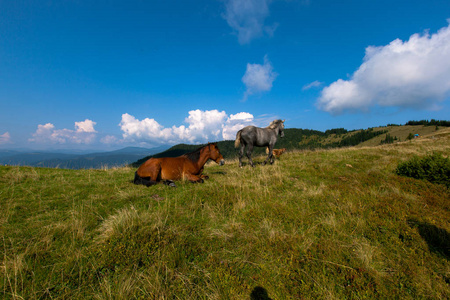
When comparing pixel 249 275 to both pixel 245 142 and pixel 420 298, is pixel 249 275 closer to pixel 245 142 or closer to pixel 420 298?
pixel 420 298

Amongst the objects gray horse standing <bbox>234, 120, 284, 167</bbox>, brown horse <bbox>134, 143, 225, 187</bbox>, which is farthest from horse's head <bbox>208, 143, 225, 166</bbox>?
gray horse standing <bbox>234, 120, 284, 167</bbox>

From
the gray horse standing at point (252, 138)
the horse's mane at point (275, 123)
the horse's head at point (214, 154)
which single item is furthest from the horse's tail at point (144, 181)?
the horse's mane at point (275, 123)

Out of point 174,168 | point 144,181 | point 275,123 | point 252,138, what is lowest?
point 144,181

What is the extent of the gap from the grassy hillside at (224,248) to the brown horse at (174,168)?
1.59 meters

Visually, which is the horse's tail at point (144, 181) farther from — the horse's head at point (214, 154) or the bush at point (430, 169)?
the bush at point (430, 169)

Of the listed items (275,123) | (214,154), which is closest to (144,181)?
(214,154)

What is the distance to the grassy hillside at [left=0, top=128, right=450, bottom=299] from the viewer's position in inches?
87.9

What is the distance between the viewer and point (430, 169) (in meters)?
7.06

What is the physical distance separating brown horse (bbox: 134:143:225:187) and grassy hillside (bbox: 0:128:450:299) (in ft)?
5.23

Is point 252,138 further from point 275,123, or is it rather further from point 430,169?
point 430,169

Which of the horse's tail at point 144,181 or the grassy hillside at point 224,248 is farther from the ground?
the horse's tail at point 144,181

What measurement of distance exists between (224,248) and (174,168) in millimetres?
4671

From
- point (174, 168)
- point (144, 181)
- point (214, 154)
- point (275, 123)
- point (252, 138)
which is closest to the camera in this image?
point (144, 181)

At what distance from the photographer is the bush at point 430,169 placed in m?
6.73
